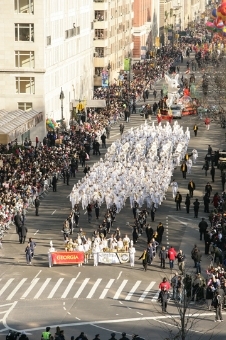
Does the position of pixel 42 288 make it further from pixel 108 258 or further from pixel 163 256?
pixel 163 256

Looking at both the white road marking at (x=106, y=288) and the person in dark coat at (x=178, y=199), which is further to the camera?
the person in dark coat at (x=178, y=199)

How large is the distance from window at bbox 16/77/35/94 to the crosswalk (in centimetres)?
4675

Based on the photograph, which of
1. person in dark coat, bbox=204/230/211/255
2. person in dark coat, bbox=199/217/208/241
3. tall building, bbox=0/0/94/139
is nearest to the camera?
person in dark coat, bbox=204/230/211/255

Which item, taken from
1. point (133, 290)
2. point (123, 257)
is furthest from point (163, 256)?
point (133, 290)

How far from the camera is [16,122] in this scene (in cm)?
9325

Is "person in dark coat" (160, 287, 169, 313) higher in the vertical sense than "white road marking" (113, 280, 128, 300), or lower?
higher

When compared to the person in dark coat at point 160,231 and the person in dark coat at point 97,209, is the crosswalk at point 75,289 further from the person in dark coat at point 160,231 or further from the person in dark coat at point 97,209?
the person in dark coat at point 97,209

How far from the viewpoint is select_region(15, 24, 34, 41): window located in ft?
336

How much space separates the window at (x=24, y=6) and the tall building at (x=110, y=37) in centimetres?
3088

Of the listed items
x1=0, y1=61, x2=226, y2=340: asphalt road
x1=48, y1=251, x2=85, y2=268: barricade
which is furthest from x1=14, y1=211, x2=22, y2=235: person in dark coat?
x1=48, y1=251, x2=85, y2=268: barricade

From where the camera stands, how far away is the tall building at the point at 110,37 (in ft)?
456

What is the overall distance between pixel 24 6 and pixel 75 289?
49.7m

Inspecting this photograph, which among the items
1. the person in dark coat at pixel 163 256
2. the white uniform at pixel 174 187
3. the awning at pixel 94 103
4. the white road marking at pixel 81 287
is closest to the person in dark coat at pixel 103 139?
the white uniform at pixel 174 187

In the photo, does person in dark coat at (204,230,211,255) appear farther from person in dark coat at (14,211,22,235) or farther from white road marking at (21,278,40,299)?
person in dark coat at (14,211,22,235)
